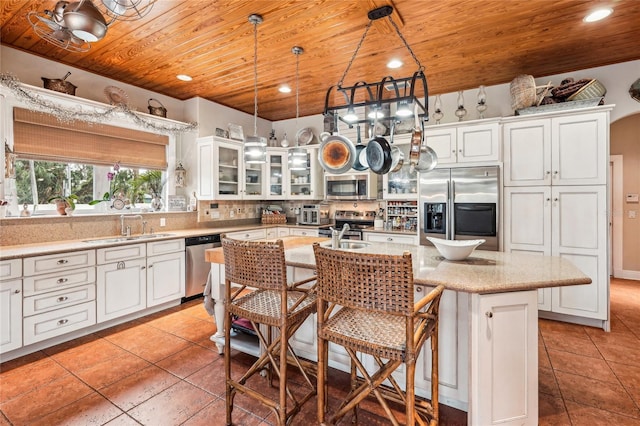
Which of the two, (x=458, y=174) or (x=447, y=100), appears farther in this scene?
(x=447, y=100)

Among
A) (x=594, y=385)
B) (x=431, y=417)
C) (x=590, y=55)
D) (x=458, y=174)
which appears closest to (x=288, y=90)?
(x=458, y=174)

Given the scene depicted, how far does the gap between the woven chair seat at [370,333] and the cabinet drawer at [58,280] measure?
2.64 meters

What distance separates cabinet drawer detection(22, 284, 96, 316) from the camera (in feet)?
8.67

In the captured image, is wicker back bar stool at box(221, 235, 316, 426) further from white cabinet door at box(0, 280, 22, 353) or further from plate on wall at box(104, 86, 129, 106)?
plate on wall at box(104, 86, 129, 106)

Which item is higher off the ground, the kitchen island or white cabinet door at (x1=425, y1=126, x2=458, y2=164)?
white cabinet door at (x1=425, y1=126, x2=458, y2=164)

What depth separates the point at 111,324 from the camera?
326cm

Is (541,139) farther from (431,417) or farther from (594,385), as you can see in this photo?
(431,417)

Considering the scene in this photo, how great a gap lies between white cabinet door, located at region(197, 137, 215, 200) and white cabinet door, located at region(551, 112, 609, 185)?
4.20m

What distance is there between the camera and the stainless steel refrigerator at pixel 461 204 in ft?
11.6

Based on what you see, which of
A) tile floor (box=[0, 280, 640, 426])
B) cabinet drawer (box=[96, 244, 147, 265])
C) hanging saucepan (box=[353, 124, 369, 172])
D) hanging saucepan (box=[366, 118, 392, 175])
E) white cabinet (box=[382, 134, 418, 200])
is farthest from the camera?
white cabinet (box=[382, 134, 418, 200])

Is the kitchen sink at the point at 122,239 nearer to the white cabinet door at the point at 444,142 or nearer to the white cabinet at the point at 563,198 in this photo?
the white cabinet door at the point at 444,142

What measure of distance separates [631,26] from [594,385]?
9.80 feet

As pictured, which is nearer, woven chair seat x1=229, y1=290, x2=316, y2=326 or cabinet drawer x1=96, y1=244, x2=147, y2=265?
woven chair seat x1=229, y1=290, x2=316, y2=326

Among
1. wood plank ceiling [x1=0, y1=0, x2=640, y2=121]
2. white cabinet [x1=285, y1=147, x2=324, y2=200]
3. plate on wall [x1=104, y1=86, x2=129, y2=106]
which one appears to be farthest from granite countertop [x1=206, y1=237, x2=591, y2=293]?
white cabinet [x1=285, y1=147, x2=324, y2=200]
